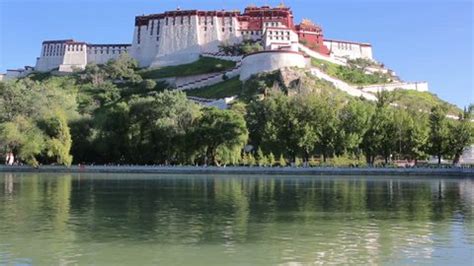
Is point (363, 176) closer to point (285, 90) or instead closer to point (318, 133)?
point (318, 133)

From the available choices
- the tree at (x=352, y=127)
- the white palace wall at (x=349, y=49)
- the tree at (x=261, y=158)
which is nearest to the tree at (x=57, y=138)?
the tree at (x=261, y=158)

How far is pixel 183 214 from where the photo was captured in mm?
22984

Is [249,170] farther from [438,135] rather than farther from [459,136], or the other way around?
[459,136]

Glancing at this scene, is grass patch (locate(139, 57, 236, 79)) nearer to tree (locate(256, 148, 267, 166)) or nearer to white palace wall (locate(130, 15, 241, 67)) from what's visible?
white palace wall (locate(130, 15, 241, 67))

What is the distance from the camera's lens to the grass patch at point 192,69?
9874cm

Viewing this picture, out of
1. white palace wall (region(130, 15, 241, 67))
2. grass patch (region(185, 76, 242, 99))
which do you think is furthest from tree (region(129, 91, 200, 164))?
white palace wall (region(130, 15, 241, 67))

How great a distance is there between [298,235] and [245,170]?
124ft

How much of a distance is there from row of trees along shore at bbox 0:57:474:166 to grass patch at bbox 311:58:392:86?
1225 inches

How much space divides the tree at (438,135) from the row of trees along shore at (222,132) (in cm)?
10

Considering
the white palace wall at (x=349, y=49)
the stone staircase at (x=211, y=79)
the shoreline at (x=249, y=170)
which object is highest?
the white palace wall at (x=349, y=49)

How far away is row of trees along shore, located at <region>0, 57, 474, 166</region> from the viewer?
59594 mm

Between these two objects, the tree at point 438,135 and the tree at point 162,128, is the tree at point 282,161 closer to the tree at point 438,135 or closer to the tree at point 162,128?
the tree at point 162,128

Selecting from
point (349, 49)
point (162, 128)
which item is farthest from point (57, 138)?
point (349, 49)

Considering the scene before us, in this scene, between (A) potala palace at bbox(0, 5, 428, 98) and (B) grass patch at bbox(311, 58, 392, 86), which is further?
(A) potala palace at bbox(0, 5, 428, 98)
